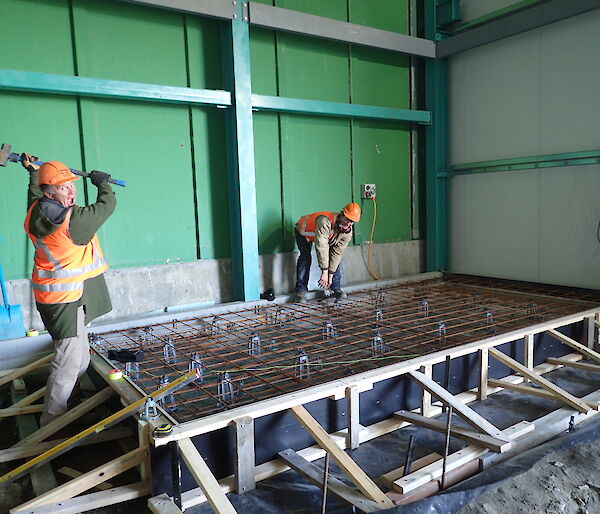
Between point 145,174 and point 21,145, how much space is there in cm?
126

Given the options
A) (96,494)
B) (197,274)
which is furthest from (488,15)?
(96,494)

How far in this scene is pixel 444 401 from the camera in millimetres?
3428

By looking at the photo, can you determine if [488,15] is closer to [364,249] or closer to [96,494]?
[364,249]

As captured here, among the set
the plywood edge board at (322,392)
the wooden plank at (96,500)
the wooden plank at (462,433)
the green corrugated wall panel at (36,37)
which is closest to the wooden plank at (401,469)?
the wooden plank at (462,433)

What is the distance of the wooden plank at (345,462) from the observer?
2.69 m

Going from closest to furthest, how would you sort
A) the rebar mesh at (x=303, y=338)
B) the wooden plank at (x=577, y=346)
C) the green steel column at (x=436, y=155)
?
1. the rebar mesh at (x=303, y=338)
2. the wooden plank at (x=577, y=346)
3. the green steel column at (x=436, y=155)

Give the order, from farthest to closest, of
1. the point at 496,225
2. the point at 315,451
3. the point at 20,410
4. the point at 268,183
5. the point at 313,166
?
the point at 496,225
the point at 313,166
the point at 268,183
the point at 20,410
the point at 315,451

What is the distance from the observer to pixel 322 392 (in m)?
3.23

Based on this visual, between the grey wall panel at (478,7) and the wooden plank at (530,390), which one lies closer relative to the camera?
the wooden plank at (530,390)

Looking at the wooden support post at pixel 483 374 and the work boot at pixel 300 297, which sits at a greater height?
the work boot at pixel 300 297

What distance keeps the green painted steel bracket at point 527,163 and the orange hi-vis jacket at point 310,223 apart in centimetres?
263

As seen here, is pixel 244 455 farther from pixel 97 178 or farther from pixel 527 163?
pixel 527 163

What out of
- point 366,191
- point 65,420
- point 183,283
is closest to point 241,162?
point 183,283

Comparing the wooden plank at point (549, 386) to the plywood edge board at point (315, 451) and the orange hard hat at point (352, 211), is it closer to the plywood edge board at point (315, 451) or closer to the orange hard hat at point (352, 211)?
the plywood edge board at point (315, 451)
